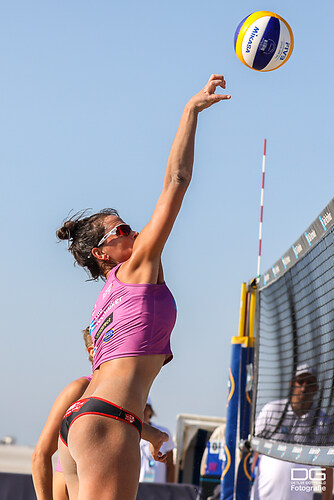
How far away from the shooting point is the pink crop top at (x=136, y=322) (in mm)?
2631

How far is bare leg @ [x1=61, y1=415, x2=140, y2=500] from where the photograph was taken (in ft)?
7.69

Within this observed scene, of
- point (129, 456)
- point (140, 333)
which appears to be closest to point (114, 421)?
point (129, 456)

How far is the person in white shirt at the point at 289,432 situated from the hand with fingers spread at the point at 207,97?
9.72 feet

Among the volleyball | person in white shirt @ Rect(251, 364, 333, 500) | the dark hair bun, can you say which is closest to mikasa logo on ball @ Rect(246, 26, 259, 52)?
the volleyball

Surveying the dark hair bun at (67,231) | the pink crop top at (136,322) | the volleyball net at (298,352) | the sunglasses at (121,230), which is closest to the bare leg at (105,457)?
the pink crop top at (136,322)

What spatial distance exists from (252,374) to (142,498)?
4.99ft

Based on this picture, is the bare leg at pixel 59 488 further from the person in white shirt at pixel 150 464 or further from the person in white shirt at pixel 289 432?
the person in white shirt at pixel 150 464

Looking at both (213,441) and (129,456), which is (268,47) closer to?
(129,456)

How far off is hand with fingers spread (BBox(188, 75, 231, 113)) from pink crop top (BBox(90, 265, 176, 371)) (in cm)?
74

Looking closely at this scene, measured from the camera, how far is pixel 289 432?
17.7 ft

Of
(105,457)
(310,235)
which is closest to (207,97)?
(105,457)

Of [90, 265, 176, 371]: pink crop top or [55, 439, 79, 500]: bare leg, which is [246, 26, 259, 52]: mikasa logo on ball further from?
[55, 439, 79, 500]: bare leg

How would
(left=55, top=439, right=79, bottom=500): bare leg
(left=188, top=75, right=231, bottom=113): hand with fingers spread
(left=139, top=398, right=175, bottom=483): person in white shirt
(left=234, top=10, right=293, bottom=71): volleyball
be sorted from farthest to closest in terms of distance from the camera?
1. (left=139, top=398, right=175, bottom=483): person in white shirt
2. (left=234, top=10, right=293, bottom=71): volleyball
3. (left=188, top=75, right=231, bottom=113): hand with fingers spread
4. (left=55, top=439, right=79, bottom=500): bare leg

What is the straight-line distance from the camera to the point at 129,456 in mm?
2395
